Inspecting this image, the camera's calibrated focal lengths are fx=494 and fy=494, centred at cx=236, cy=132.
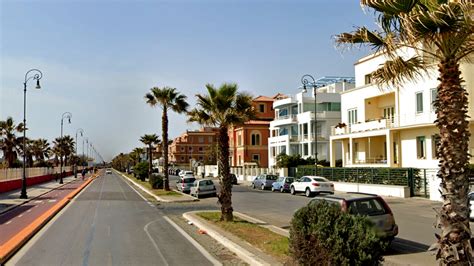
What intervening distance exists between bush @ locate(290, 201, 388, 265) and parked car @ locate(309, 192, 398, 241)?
4480mm

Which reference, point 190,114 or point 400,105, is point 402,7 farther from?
point 400,105

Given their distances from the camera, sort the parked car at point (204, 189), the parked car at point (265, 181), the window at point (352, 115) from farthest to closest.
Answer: the window at point (352, 115), the parked car at point (265, 181), the parked car at point (204, 189)

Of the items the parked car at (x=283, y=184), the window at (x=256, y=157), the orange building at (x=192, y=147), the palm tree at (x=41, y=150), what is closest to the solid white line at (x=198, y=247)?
the parked car at (x=283, y=184)

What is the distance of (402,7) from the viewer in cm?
766

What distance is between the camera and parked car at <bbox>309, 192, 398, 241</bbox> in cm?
1298

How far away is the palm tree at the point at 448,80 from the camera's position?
7289 mm

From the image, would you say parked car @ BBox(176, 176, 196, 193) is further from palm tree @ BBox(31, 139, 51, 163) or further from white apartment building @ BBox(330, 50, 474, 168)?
palm tree @ BBox(31, 139, 51, 163)

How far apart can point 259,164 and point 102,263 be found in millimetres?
72639

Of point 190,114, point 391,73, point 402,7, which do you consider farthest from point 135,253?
point 190,114

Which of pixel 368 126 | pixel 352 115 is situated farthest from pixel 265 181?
pixel 368 126

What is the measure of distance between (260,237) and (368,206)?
320 cm

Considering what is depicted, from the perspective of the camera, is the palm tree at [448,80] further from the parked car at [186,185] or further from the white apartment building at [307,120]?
the white apartment building at [307,120]

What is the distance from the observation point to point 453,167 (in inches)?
298

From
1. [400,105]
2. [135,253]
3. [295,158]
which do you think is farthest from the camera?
[295,158]
